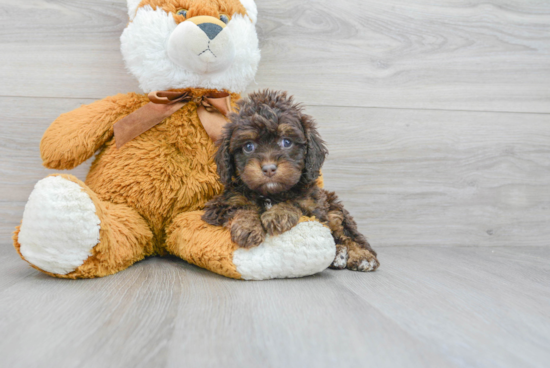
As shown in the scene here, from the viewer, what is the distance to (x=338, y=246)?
1263 millimetres

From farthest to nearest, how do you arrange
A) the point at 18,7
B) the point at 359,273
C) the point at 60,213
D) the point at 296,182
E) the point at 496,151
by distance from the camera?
the point at 496,151
the point at 18,7
the point at 359,273
the point at 296,182
the point at 60,213

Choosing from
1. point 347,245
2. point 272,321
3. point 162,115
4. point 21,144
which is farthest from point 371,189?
point 21,144

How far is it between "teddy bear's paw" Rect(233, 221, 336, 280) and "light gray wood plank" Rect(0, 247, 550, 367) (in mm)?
34

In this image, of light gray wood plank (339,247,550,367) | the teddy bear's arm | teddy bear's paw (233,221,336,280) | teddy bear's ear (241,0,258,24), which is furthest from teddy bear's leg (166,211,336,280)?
teddy bear's ear (241,0,258,24)

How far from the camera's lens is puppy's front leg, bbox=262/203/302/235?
107cm

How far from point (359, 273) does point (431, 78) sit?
38.2 inches

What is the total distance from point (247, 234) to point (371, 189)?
2.75ft

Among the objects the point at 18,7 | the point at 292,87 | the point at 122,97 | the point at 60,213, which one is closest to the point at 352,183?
the point at 292,87

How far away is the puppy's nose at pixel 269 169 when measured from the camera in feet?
3.39

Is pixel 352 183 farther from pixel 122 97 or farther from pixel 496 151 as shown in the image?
pixel 122 97

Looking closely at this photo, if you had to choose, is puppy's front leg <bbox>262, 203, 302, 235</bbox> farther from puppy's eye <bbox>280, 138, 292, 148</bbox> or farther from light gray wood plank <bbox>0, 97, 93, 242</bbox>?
light gray wood plank <bbox>0, 97, 93, 242</bbox>

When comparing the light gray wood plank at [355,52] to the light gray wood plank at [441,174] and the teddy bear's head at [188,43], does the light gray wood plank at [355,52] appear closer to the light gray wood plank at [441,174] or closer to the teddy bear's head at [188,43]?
the light gray wood plank at [441,174]

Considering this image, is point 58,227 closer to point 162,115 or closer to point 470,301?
point 162,115

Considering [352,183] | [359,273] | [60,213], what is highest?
[60,213]
